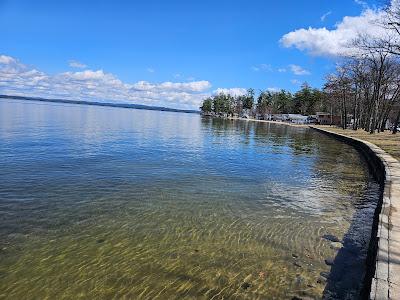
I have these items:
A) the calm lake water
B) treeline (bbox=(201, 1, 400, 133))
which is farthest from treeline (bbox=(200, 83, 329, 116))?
the calm lake water

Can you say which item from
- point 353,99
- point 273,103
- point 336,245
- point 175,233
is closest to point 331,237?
point 336,245

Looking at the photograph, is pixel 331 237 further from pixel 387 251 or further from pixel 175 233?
pixel 175 233

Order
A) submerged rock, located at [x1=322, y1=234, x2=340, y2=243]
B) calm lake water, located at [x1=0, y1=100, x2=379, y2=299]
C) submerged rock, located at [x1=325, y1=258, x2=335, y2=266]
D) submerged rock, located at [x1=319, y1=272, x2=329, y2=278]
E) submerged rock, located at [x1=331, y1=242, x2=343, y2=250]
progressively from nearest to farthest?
calm lake water, located at [x1=0, y1=100, x2=379, y2=299], submerged rock, located at [x1=319, y1=272, x2=329, y2=278], submerged rock, located at [x1=325, y1=258, x2=335, y2=266], submerged rock, located at [x1=331, y1=242, x2=343, y2=250], submerged rock, located at [x1=322, y1=234, x2=340, y2=243]

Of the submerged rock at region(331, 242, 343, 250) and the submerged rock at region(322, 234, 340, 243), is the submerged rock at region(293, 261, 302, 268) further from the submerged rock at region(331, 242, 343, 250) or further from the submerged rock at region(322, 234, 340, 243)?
the submerged rock at region(322, 234, 340, 243)

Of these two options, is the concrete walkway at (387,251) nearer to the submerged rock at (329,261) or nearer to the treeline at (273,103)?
the submerged rock at (329,261)

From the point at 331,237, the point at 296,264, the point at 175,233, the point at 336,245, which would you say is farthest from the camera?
the point at 331,237

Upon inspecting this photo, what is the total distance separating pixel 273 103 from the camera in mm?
Result: 166875

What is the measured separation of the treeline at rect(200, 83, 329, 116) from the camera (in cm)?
14438

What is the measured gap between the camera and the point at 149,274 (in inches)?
277

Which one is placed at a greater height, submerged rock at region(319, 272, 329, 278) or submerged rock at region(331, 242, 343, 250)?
submerged rock at region(331, 242, 343, 250)

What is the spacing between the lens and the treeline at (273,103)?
5684 inches

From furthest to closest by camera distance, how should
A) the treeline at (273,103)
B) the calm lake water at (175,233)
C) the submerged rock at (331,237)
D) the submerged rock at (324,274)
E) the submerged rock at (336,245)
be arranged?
1. the treeline at (273,103)
2. the submerged rock at (331,237)
3. the submerged rock at (336,245)
4. the submerged rock at (324,274)
5. the calm lake water at (175,233)

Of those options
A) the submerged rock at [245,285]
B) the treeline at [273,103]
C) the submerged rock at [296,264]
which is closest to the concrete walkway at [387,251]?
the submerged rock at [296,264]

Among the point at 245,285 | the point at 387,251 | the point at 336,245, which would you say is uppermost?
the point at 387,251
